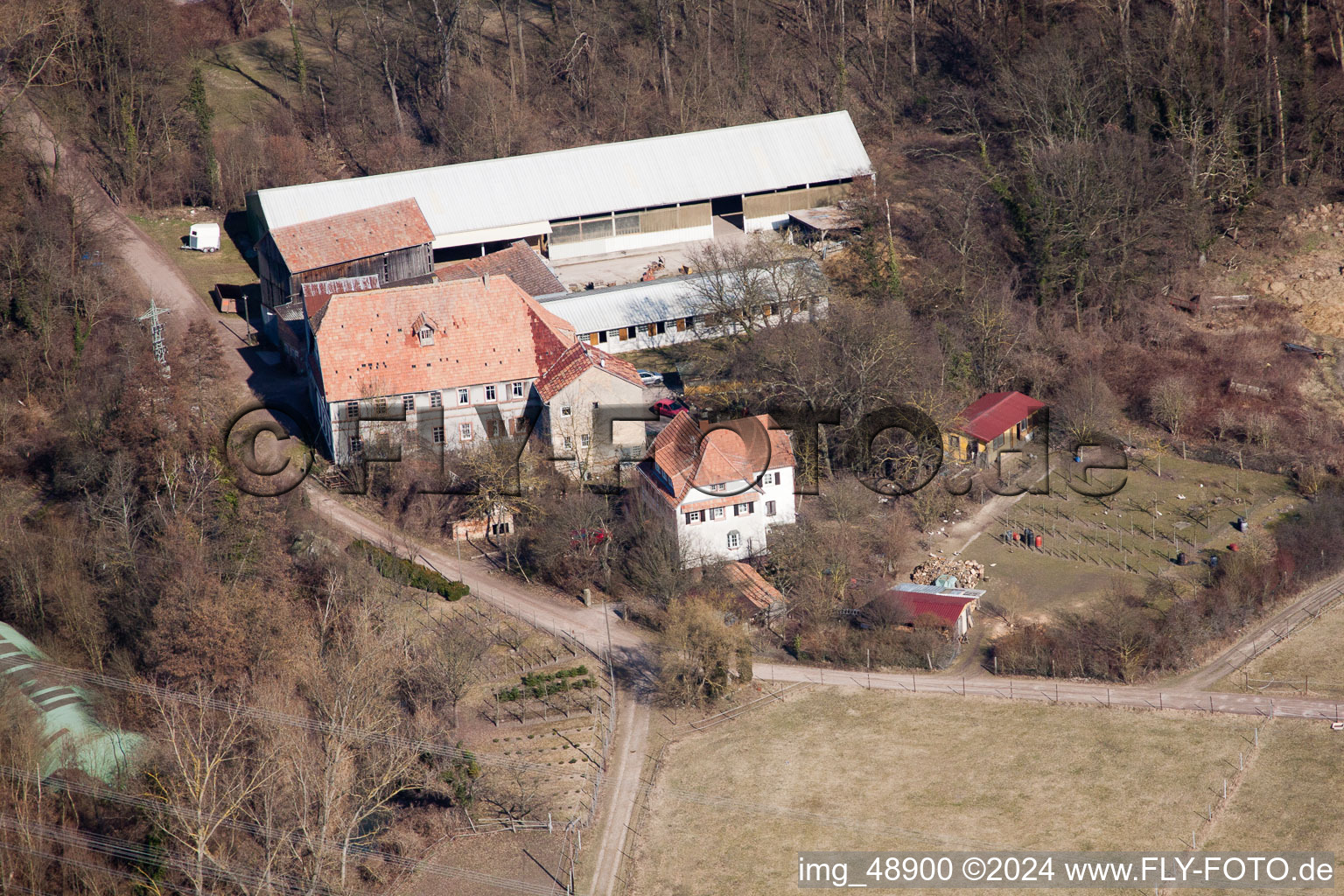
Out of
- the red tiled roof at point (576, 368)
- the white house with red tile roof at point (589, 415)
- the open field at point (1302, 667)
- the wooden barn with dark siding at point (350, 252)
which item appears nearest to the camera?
the open field at point (1302, 667)

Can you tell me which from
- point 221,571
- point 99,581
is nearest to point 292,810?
point 221,571

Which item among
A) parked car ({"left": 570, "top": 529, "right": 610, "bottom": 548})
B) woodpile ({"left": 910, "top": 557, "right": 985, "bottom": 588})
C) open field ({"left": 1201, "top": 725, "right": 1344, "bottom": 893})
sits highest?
parked car ({"left": 570, "top": 529, "right": 610, "bottom": 548})

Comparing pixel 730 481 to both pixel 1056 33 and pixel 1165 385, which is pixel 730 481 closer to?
pixel 1165 385

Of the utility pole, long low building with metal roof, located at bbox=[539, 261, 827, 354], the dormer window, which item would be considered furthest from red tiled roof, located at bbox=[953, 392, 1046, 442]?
the utility pole

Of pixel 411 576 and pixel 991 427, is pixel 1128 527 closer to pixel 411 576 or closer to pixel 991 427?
pixel 991 427

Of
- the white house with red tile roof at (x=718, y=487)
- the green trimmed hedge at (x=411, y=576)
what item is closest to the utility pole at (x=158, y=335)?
the green trimmed hedge at (x=411, y=576)

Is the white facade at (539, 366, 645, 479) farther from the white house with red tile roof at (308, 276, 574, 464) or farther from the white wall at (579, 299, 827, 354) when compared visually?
the white wall at (579, 299, 827, 354)

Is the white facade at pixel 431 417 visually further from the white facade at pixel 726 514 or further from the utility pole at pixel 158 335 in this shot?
the white facade at pixel 726 514
